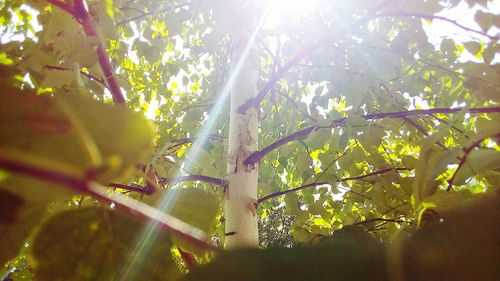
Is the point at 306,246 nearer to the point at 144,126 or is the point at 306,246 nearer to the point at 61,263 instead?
the point at 144,126

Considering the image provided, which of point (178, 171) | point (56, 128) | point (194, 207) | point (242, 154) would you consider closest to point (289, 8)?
point (242, 154)

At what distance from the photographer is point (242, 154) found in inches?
59.6

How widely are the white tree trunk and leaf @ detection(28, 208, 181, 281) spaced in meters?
0.75

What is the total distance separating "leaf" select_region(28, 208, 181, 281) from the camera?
0.37 metres

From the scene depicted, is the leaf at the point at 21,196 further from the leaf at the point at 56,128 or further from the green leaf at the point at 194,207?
the green leaf at the point at 194,207

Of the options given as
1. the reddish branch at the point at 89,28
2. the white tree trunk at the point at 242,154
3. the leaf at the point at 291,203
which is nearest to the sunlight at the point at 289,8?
the white tree trunk at the point at 242,154

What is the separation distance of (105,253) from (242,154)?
1.13 meters

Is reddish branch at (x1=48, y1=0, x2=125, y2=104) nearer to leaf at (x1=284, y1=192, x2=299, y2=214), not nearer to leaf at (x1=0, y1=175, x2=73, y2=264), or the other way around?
leaf at (x1=0, y1=175, x2=73, y2=264)

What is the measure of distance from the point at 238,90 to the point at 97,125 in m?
1.47

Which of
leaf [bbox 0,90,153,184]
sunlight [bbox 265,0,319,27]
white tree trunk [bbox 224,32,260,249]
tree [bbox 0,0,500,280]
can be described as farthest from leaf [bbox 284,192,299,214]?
leaf [bbox 0,90,153,184]

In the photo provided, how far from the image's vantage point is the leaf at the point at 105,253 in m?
0.37

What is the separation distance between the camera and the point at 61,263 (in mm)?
377

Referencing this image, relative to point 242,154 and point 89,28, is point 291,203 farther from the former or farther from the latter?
point 89,28

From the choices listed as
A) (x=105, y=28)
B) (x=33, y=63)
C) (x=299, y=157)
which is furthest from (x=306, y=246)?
(x=299, y=157)
